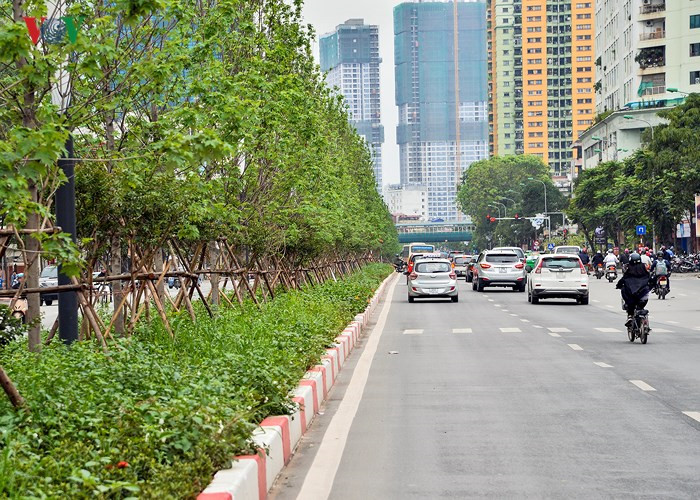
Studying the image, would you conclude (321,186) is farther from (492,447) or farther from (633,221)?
(633,221)

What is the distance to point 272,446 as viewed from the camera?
8.09 meters

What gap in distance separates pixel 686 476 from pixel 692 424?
8.18ft

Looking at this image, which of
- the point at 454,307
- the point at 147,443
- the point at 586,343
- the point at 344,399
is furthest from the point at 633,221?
the point at 147,443

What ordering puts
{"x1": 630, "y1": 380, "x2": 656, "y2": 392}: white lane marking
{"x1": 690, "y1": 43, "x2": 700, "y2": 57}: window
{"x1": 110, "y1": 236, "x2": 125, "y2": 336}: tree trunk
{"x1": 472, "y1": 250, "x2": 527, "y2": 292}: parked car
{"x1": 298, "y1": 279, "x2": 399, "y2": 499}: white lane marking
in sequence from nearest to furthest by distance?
{"x1": 298, "y1": 279, "x2": 399, "y2": 499}: white lane marking, {"x1": 630, "y1": 380, "x2": 656, "y2": 392}: white lane marking, {"x1": 110, "y1": 236, "x2": 125, "y2": 336}: tree trunk, {"x1": 472, "y1": 250, "x2": 527, "y2": 292}: parked car, {"x1": 690, "y1": 43, "x2": 700, "y2": 57}: window

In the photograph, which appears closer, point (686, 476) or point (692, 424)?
point (686, 476)

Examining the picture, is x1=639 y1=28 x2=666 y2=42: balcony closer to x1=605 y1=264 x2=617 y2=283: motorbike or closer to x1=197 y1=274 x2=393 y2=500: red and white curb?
x1=605 y1=264 x2=617 y2=283: motorbike

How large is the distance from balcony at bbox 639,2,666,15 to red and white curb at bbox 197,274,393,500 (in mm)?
95709

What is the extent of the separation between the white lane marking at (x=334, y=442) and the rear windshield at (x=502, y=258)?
32.1m

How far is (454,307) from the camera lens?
117 ft

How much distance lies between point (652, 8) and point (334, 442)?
101 m

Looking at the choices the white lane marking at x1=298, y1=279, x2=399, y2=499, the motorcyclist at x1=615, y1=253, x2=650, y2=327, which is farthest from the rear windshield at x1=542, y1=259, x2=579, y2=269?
the white lane marking at x1=298, y1=279, x2=399, y2=499

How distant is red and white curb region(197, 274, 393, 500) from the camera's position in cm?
645

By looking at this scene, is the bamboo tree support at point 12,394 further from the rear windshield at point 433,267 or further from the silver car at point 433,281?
the rear windshield at point 433,267

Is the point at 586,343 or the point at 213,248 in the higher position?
the point at 213,248
